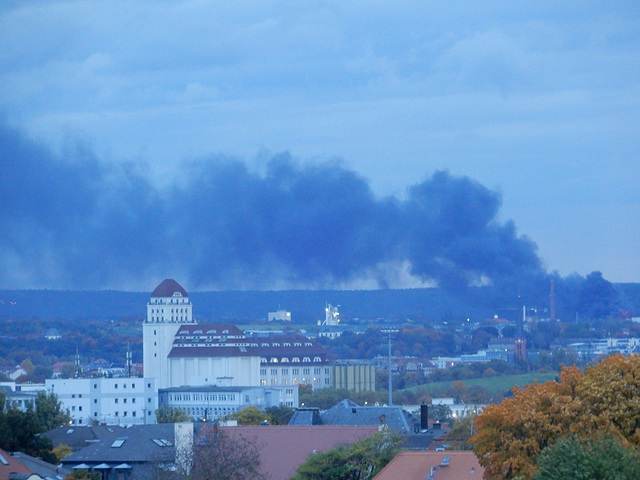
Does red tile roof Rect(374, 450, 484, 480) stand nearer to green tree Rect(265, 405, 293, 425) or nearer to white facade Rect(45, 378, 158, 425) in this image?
green tree Rect(265, 405, 293, 425)

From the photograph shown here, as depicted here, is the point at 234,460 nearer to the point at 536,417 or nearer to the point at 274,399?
the point at 536,417

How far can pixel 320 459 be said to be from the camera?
4438 centimetres

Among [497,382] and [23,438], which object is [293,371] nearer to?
[497,382]

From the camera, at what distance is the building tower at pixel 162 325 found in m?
150

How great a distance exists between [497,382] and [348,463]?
113001 millimetres

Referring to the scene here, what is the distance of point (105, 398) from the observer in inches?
4867

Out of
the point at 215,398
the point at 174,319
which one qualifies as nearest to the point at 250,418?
the point at 215,398

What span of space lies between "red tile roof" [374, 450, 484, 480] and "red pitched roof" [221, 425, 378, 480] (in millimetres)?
7285

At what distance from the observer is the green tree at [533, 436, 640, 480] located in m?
31.8

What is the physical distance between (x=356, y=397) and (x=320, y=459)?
8596 cm

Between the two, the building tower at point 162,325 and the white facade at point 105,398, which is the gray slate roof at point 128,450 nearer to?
the white facade at point 105,398

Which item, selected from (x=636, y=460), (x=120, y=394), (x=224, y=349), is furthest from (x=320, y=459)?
(x=224, y=349)

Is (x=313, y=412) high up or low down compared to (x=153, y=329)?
down

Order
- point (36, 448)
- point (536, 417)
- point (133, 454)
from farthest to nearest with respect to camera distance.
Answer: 1. point (36, 448)
2. point (133, 454)
3. point (536, 417)
